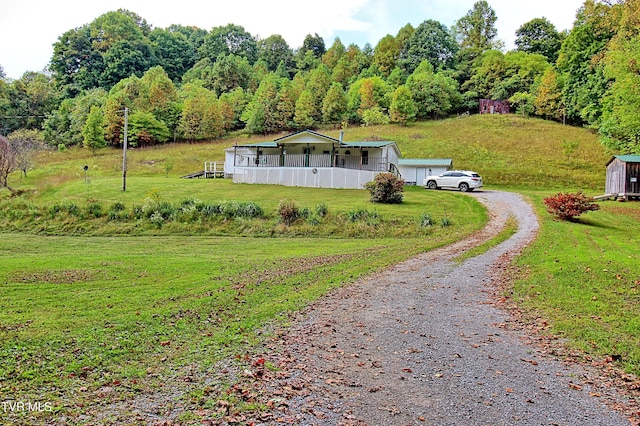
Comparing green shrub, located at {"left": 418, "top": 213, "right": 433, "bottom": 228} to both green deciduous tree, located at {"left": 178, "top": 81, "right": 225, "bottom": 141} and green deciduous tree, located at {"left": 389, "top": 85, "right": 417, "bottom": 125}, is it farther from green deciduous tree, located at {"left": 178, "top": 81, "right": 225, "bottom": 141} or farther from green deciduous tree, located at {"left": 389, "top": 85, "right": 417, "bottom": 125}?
green deciduous tree, located at {"left": 178, "top": 81, "right": 225, "bottom": 141}

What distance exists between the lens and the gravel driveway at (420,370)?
4.25 m

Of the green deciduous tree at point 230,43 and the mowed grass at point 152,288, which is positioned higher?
the green deciduous tree at point 230,43

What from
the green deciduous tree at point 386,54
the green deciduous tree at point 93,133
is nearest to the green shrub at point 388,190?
the green deciduous tree at point 93,133

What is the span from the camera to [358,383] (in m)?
4.92

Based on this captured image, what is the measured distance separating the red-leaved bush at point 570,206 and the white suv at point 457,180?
12224 millimetres

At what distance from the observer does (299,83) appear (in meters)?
83.5

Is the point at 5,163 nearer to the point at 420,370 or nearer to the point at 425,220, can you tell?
the point at 425,220

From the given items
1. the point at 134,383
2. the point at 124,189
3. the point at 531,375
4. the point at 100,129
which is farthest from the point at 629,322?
the point at 100,129

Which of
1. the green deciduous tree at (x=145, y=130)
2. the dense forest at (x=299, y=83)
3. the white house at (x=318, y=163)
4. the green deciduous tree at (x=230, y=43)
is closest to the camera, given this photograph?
the white house at (x=318, y=163)

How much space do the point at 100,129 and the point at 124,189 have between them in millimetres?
36028

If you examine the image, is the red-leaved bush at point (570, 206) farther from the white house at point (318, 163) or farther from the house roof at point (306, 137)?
the house roof at point (306, 137)

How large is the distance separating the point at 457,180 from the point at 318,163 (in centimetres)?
1138

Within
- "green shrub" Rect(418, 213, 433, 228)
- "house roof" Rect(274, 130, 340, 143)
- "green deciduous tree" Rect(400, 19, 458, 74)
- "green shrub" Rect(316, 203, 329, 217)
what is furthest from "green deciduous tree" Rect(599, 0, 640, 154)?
"green deciduous tree" Rect(400, 19, 458, 74)

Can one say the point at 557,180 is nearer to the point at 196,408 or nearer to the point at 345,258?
the point at 345,258
